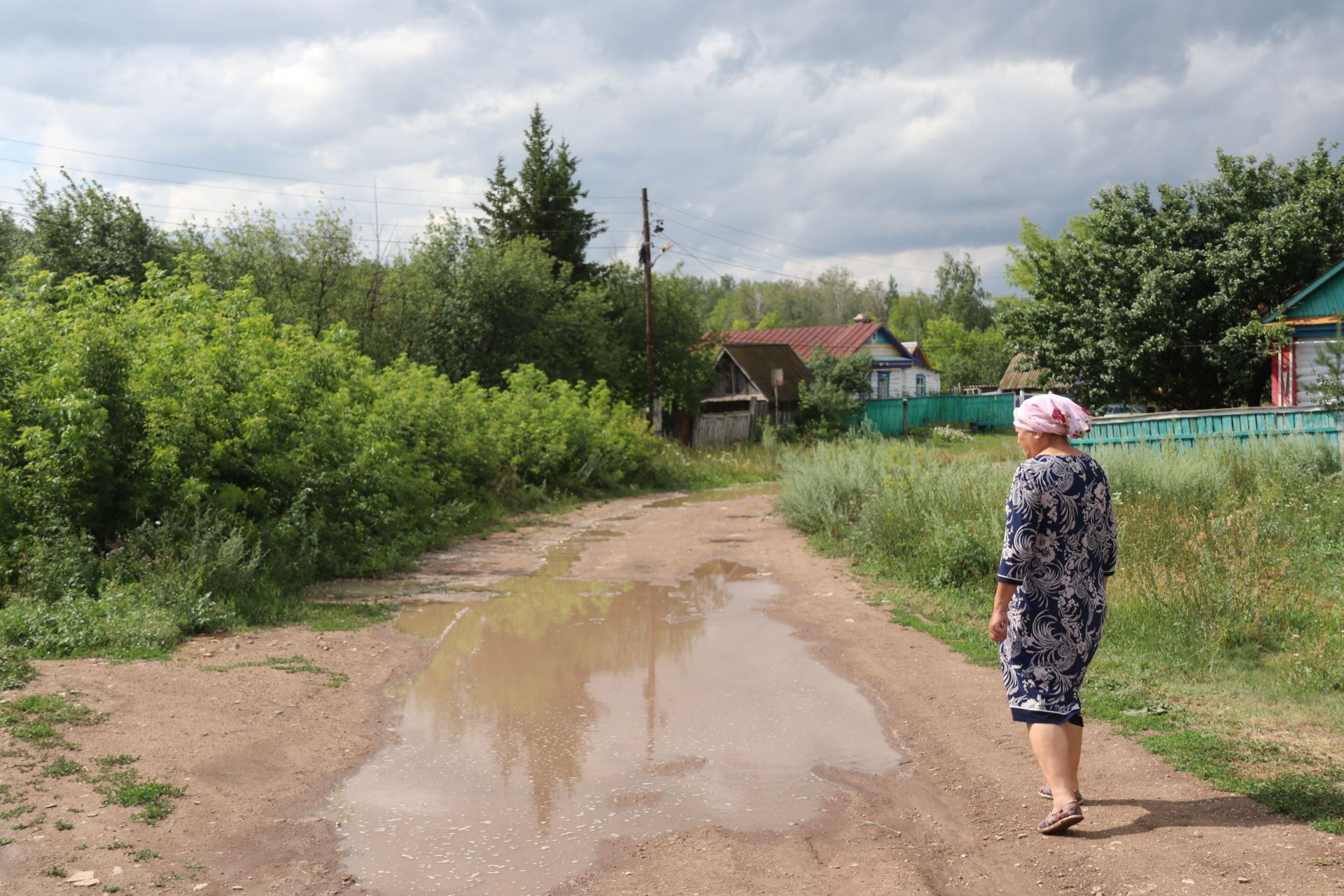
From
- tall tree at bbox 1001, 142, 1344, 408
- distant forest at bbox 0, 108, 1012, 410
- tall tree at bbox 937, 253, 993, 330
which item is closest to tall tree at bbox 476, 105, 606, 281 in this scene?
distant forest at bbox 0, 108, 1012, 410

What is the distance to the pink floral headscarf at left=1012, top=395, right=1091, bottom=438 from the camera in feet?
15.4

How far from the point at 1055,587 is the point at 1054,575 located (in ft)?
0.18

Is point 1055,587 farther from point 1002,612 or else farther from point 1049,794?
point 1049,794

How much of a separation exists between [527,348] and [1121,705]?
27746 mm

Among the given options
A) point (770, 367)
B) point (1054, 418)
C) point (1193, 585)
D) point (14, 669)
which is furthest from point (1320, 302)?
point (770, 367)

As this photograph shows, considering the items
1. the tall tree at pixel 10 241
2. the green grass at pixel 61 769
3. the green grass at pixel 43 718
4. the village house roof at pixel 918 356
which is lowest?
the green grass at pixel 61 769

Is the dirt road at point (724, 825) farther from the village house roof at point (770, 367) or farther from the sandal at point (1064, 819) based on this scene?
the village house roof at point (770, 367)

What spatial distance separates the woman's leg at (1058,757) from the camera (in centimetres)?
455

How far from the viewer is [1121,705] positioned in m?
6.35

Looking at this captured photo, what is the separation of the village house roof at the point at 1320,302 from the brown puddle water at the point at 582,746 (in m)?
16.0

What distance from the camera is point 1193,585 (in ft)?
26.5

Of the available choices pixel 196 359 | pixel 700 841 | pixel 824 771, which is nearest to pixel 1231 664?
pixel 824 771

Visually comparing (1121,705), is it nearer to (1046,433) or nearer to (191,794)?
(1046,433)

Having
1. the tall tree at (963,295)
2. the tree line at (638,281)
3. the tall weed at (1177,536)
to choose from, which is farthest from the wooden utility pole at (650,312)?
the tall tree at (963,295)
